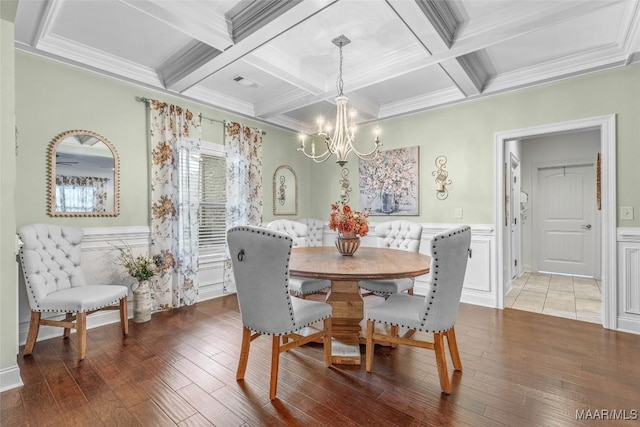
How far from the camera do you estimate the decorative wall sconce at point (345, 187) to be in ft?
16.5

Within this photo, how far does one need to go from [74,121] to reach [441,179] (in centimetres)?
420

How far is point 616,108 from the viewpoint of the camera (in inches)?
119

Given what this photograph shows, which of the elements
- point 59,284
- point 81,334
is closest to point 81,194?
point 59,284

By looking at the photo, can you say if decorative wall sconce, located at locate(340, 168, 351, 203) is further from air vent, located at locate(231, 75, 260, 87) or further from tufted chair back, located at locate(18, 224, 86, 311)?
tufted chair back, located at locate(18, 224, 86, 311)

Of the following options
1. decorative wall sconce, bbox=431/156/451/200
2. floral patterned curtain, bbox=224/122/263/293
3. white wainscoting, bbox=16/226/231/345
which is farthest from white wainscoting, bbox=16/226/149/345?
decorative wall sconce, bbox=431/156/451/200

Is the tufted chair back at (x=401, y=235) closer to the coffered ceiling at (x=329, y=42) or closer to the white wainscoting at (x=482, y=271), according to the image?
the white wainscoting at (x=482, y=271)

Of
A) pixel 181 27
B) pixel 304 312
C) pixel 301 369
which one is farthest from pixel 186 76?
pixel 301 369

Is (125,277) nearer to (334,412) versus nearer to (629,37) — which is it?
(334,412)

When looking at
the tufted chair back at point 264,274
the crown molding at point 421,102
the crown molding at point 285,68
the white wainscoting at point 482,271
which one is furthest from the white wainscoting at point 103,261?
the crown molding at point 421,102

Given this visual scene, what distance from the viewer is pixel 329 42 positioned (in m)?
2.82

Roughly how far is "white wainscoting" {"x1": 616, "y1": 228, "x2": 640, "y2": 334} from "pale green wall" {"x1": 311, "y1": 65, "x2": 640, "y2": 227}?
0.45ft

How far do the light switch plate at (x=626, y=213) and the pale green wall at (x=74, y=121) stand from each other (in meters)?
4.82

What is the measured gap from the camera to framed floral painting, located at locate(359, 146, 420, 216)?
4352mm

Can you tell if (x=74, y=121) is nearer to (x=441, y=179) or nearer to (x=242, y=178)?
(x=242, y=178)
